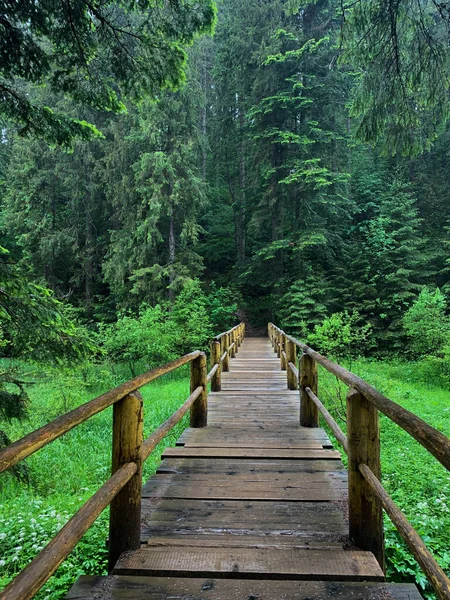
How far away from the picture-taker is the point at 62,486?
5406 mm

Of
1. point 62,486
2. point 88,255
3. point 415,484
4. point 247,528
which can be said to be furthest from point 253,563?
point 88,255

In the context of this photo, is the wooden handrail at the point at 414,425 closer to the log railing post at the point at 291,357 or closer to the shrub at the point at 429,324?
the log railing post at the point at 291,357

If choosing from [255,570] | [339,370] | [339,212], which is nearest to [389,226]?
[339,212]

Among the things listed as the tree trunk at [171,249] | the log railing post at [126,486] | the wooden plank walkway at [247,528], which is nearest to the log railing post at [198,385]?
the wooden plank walkway at [247,528]

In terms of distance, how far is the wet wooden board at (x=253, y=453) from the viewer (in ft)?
11.9

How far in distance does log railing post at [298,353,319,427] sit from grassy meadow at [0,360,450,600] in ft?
3.95

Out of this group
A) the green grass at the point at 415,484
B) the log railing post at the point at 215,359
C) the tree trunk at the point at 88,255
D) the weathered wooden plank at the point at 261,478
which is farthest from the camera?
the tree trunk at the point at 88,255

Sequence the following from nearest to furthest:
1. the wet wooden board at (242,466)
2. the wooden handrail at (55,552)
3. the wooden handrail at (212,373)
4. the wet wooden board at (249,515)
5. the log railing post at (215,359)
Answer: the wooden handrail at (55,552), the wet wooden board at (249,515), the wet wooden board at (242,466), the wooden handrail at (212,373), the log railing post at (215,359)

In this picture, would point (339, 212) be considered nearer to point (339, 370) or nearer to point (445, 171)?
point (445, 171)

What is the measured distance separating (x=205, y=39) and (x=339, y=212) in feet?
60.8

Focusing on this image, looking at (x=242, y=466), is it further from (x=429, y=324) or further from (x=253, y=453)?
(x=429, y=324)

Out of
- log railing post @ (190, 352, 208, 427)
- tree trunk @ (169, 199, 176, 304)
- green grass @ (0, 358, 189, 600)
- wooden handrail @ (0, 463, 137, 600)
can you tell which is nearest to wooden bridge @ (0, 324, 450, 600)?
wooden handrail @ (0, 463, 137, 600)

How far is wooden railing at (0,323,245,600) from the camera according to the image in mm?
1125

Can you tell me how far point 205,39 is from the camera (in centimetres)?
2895
